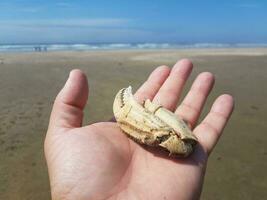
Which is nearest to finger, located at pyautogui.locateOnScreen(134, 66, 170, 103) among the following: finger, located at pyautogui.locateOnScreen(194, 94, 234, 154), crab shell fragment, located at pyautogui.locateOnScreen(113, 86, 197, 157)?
crab shell fragment, located at pyautogui.locateOnScreen(113, 86, 197, 157)

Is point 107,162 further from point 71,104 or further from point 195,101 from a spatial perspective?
point 195,101

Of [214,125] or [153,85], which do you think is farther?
[153,85]

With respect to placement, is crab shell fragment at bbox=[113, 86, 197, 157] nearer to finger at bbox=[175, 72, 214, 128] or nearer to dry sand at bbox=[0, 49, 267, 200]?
finger at bbox=[175, 72, 214, 128]

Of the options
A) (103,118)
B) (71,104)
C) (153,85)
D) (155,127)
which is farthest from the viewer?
(103,118)

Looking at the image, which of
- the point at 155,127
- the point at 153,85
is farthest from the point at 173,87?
the point at 155,127

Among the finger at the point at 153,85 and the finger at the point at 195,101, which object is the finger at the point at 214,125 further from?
the finger at the point at 153,85

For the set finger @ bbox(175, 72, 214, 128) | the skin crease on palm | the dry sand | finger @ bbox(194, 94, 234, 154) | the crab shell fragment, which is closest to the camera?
the skin crease on palm

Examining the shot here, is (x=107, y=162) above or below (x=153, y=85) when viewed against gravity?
below

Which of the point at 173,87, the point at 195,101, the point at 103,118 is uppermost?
the point at 173,87
